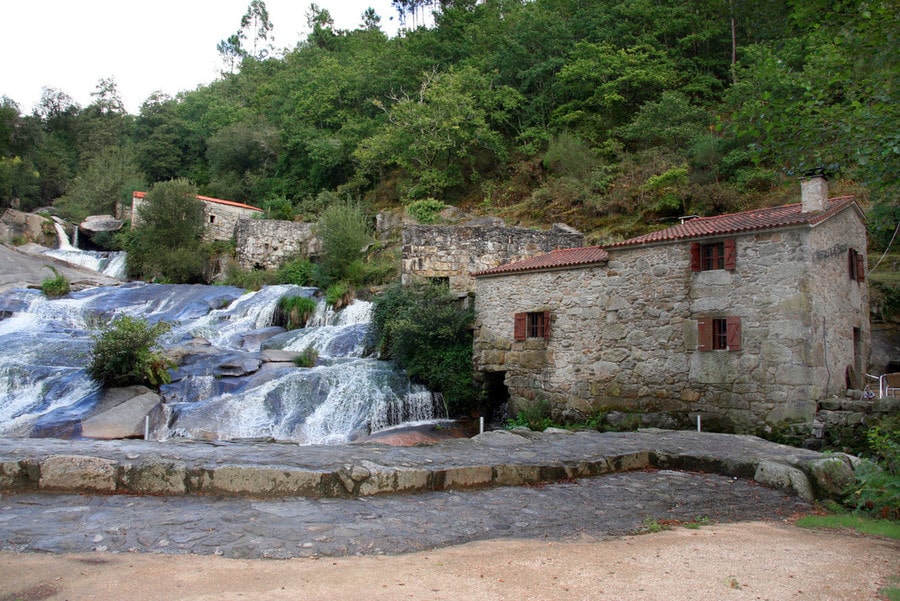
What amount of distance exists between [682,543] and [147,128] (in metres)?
50.2

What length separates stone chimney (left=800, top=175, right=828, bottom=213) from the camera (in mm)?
12336

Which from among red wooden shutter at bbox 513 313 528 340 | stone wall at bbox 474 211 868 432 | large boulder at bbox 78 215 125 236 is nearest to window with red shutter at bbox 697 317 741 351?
stone wall at bbox 474 211 868 432

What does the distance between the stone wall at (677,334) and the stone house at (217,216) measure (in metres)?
20.5

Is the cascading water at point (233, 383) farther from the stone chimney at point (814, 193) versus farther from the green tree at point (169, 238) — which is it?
the stone chimney at point (814, 193)

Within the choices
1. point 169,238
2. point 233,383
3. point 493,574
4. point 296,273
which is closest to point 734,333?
point 493,574

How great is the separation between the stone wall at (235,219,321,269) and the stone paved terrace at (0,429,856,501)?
73.1 ft

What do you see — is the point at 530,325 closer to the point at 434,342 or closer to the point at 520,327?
the point at 520,327

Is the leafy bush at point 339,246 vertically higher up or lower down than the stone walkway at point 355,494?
higher up

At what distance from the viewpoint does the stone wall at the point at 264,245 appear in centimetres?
2939

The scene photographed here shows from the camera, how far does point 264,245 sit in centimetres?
2952

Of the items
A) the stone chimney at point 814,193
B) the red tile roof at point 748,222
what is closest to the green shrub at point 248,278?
the red tile roof at point 748,222

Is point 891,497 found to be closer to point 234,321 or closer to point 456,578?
point 456,578

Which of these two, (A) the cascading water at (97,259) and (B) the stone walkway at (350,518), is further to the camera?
(A) the cascading water at (97,259)

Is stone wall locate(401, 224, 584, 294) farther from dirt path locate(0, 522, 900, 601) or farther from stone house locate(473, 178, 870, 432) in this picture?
dirt path locate(0, 522, 900, 601)
